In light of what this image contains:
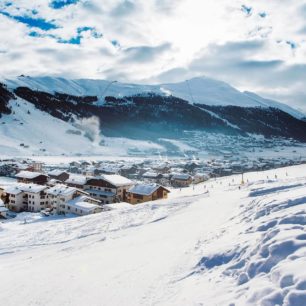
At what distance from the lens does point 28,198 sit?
4938 centimetres

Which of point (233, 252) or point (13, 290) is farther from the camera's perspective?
point (13, 290)

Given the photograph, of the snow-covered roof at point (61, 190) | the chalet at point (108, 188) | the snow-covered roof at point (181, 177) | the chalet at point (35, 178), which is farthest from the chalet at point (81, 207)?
the snow-covered roof at point (181, 177)

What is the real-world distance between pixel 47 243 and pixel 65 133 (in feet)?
509

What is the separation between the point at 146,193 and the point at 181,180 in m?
31.6

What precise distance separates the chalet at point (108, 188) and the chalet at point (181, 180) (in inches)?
989

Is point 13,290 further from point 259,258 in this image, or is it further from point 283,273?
point 283,273

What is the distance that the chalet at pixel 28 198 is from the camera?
1922 inches

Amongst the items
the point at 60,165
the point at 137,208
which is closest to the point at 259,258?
the point at 137,208

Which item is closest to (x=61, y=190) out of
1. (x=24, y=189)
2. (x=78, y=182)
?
(x=24, y=189)

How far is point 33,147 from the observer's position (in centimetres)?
14775

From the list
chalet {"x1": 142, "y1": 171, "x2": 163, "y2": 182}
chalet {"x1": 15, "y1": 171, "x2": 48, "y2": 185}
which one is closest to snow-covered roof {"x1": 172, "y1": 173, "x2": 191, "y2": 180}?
chalet {"x1": 142, "y1": 171, "x2": 163, "y2": 182}

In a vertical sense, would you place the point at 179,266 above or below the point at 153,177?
above

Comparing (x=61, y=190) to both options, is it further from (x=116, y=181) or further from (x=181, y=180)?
(x=181, y=180)

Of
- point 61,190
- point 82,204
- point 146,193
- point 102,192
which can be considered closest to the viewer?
point 82,204
